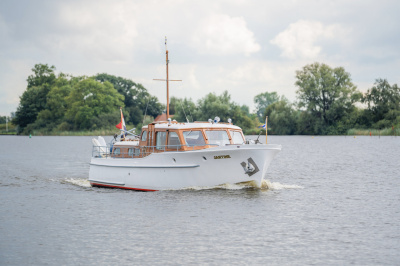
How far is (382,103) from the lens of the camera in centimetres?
11125

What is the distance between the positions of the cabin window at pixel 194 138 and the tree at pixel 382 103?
9119cm

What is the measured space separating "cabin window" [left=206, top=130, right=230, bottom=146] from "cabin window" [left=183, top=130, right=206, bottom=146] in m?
0.39

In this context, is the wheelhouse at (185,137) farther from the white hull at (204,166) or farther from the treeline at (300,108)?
the treeline at (300,108)

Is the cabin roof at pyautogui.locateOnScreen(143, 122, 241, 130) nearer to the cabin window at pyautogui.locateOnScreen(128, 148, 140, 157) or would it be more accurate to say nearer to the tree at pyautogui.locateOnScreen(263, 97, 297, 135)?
the cabin window at pyautogui.locateOnScreen(128, 148, 140, 157)

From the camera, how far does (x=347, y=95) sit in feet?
353

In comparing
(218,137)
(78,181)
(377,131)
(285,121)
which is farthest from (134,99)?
(218,137)

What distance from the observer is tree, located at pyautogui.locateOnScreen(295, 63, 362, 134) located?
106562mm

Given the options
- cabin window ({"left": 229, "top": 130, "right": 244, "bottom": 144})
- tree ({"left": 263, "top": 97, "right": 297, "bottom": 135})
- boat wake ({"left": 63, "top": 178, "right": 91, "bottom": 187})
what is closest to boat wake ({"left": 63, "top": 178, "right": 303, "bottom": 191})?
boat wake ({"left": 63, "top": 178, "right": 91, "bottom": 187})

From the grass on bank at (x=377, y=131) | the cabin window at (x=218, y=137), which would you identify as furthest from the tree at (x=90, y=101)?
the cabin window at (x=218, y=137)

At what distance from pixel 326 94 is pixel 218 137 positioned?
86960mm

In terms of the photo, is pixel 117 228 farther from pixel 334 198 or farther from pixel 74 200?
Answer: pixel 334 198

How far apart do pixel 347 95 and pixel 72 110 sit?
68.5 meters

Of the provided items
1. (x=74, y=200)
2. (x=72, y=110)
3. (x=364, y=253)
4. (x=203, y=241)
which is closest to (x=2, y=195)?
(x=74, y=200)

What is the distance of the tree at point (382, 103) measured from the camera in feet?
357
